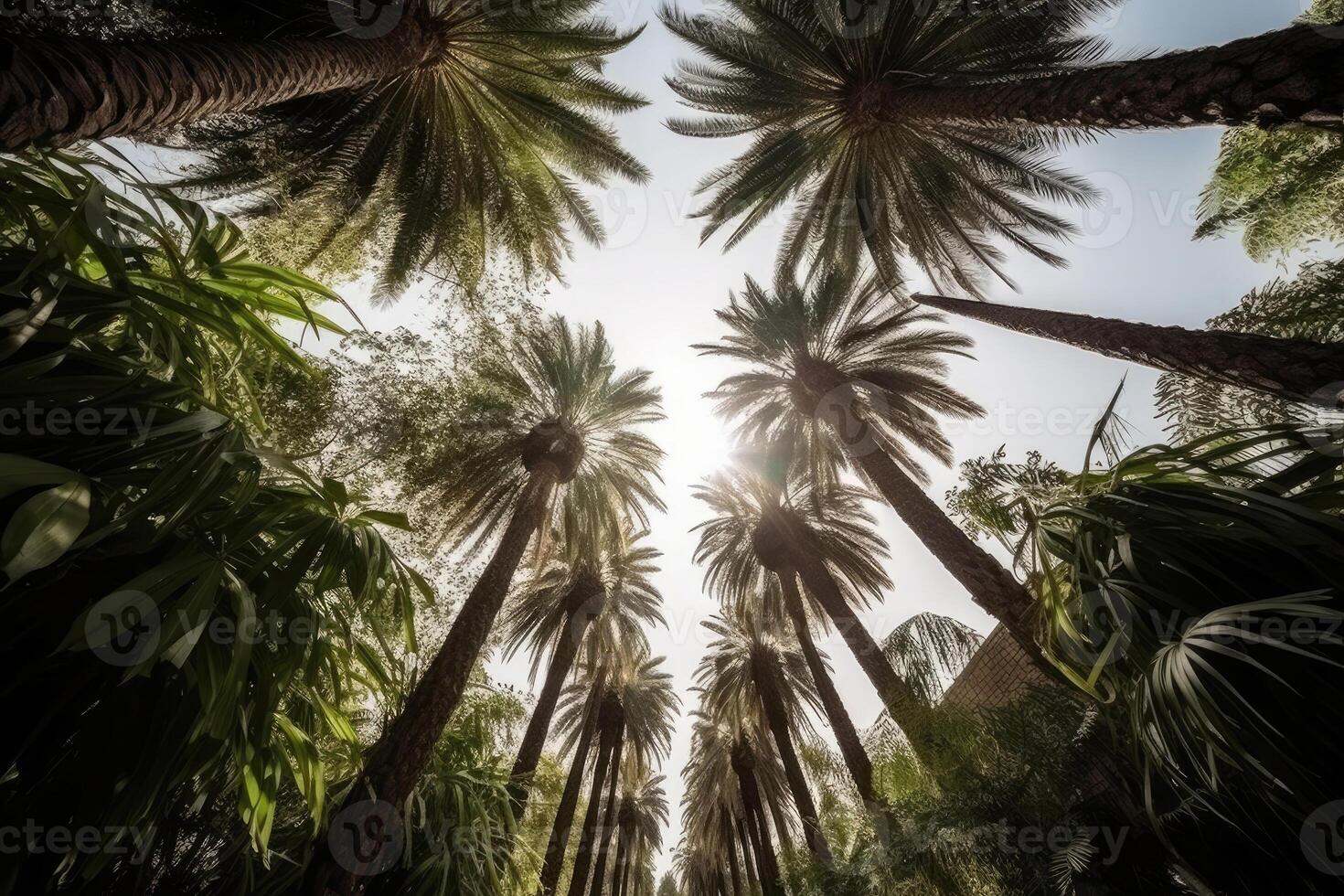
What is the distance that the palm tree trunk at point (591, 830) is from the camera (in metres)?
15.6

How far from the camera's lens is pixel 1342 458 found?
8.77 ft

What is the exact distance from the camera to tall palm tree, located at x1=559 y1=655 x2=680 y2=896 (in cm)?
1692

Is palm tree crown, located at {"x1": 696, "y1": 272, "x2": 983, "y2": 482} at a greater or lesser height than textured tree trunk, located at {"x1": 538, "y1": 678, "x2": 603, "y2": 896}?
greater

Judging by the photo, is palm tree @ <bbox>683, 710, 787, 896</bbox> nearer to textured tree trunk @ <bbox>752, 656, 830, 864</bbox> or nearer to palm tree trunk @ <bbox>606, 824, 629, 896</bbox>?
textured tree trunk @ <bbox>752, 656, 830, 864</bbox>

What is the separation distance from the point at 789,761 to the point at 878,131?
13.9 meters

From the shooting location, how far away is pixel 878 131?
8.92 m

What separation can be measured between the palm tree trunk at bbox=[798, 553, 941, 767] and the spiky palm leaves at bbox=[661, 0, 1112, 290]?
666 centimetres

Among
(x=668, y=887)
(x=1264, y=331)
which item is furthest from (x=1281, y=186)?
(x=668, y=887)

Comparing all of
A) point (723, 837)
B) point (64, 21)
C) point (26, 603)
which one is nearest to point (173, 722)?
point (26, 603)

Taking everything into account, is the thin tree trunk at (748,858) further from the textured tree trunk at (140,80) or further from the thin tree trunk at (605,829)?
the textured tree trunk at (140,80)

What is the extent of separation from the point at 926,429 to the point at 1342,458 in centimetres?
1031

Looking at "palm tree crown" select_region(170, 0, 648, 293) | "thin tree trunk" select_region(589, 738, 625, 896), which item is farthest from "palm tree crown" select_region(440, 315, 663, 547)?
"thin tree trunk" select_region(589, 738, 625, 896)

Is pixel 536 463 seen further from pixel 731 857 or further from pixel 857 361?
pixel 731 857

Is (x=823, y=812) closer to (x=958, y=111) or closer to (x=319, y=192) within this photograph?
(x=958, y=111)
